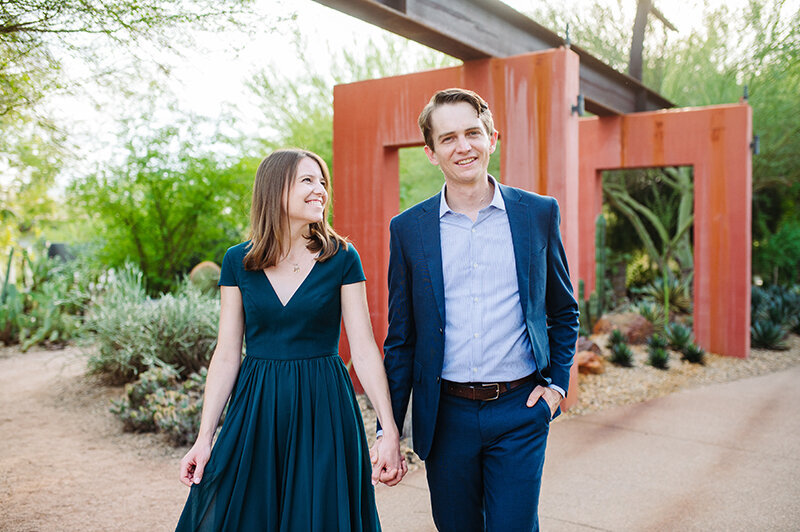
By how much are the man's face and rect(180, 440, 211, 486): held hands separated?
1277 mm

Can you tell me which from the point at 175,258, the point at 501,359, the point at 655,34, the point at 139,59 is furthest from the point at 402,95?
the point at 655,34

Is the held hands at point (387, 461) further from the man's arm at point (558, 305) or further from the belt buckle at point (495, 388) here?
the man's arm at point (558, 305)

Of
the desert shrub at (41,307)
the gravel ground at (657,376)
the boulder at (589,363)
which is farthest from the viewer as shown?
the desert shrub at (41,307)

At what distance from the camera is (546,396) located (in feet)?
7.54

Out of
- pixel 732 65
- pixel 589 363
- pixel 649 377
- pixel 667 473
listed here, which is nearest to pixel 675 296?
pixel 732 65

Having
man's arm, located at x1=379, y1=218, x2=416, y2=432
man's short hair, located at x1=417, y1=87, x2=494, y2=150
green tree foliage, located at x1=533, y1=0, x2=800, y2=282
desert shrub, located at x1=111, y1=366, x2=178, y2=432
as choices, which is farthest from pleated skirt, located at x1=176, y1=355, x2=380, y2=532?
green tree foliage, located at x1=533, y1=0, x2=800, y2=282

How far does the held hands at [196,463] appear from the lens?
2.20 meters

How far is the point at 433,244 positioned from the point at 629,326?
8.11m

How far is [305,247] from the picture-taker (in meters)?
2.46

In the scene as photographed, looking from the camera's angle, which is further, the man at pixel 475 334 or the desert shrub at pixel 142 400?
the desert shrub at pixel 142 400

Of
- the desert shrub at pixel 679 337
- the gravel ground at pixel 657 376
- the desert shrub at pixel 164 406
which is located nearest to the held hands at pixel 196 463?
the desert shrub at pixel 164 406

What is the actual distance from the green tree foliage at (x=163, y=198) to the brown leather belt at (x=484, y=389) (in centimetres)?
935

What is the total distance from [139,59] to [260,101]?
6.41 metres

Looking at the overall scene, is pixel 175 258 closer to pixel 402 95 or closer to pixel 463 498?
pixel 402 95
